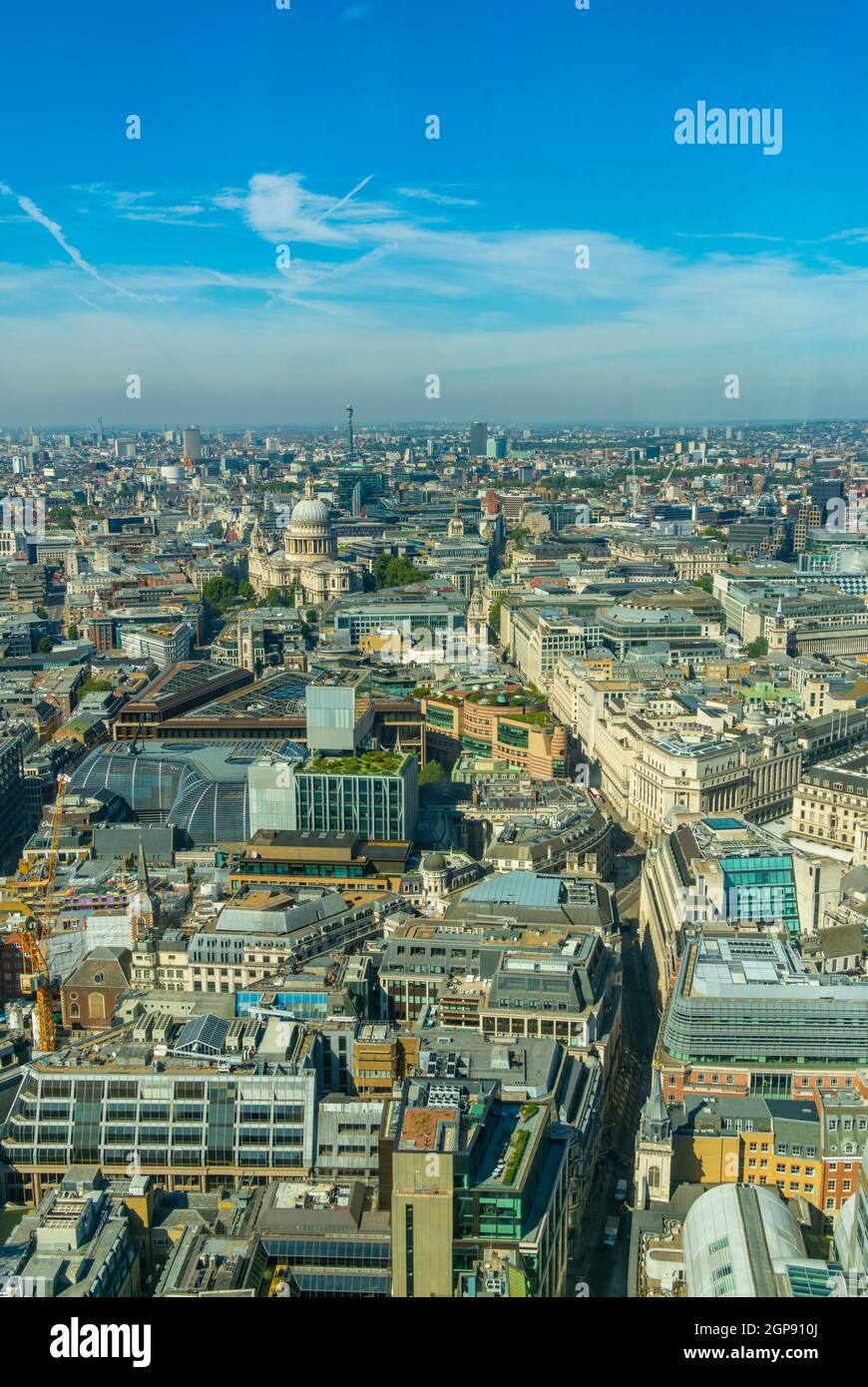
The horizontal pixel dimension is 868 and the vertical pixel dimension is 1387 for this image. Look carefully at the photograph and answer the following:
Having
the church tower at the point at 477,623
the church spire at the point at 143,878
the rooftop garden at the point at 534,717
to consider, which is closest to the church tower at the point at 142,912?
the church spire at the point at 143,878

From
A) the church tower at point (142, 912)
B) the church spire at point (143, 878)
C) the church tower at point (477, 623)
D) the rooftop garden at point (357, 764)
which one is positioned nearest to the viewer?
the church tower at point (142, 912)

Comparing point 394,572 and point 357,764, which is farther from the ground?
point 394,572

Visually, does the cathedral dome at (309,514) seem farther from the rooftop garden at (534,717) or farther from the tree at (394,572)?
the rooftop garden at (534,717)

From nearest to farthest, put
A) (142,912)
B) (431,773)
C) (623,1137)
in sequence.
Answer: (623,1137), (142,912), (431,773)

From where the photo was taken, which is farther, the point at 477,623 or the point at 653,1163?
the point at 477,623

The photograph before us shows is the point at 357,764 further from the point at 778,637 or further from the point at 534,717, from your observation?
the point at 778,637

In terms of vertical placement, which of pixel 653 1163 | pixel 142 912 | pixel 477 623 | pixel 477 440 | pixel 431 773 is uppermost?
pixel 477 440

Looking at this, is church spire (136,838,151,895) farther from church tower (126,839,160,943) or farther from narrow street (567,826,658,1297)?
narrow street (567,826,658,1297)

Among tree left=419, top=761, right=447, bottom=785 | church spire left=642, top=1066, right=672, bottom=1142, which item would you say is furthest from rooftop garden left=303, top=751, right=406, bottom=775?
church spire left=642, top=1066, right=672, bottom=1142

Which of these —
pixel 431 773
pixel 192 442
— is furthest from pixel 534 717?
pixel 192 442
